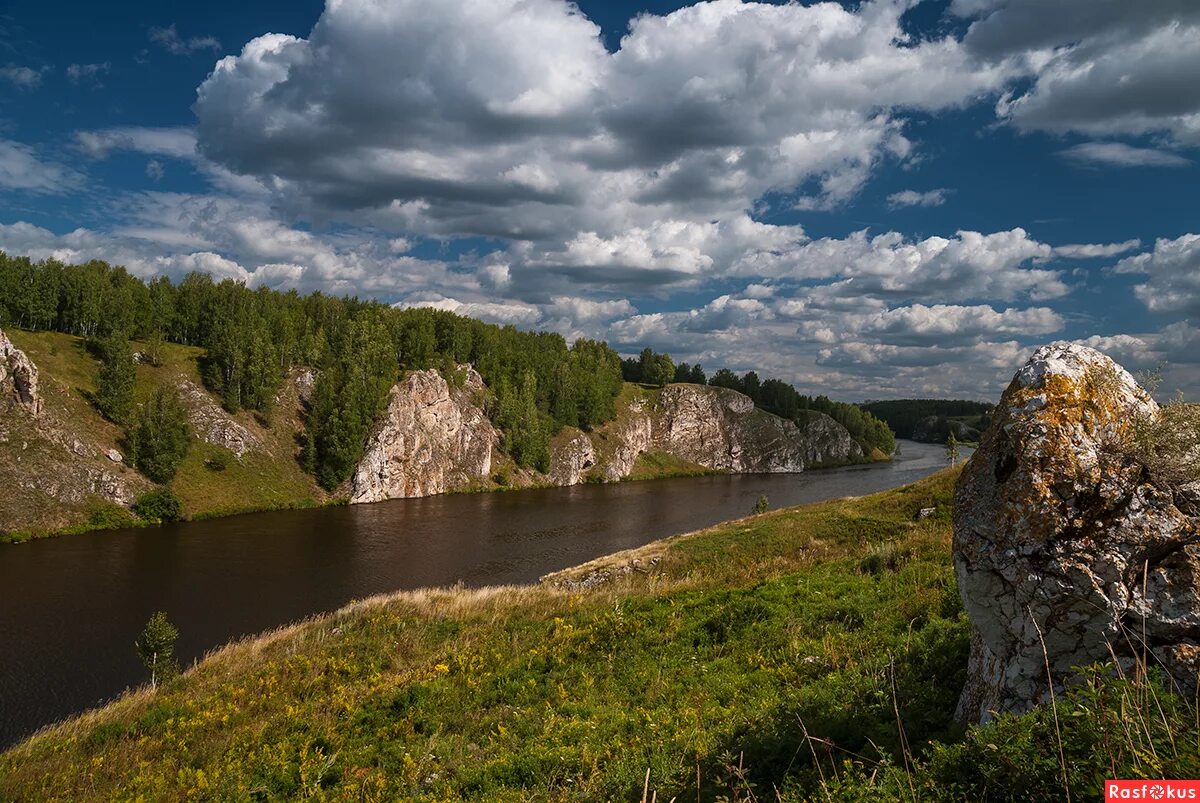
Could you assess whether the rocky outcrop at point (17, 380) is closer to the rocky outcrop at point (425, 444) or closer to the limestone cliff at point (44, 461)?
the limestone cliff at point (44, 461)

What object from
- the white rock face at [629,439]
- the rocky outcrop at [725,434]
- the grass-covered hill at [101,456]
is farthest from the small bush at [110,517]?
the rocky outcrop at [725,434]

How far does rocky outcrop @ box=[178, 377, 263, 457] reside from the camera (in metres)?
71.4

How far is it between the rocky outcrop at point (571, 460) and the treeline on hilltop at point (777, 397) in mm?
60081

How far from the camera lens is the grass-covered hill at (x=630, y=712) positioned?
478cm

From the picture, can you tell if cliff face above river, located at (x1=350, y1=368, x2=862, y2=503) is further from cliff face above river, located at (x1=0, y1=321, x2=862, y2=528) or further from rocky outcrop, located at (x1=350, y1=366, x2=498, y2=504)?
cliff face above river, located at (x1=0, y1=321, x2=862, y2=528)

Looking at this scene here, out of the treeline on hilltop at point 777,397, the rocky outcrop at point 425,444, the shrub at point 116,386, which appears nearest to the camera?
the shrub at point 116,386

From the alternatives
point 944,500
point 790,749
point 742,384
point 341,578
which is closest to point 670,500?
point 341,578

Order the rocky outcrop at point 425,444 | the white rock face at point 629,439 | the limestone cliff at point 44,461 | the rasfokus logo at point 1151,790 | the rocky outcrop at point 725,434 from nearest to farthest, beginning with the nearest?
the rasfokus logo at point 1151,790 → the limestone cliff at point 44,461 → the rocky outcrop at point 425,444 → the white rock face at point 629,439 → the rocky outcrop at point 725,434

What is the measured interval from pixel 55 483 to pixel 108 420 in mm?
11074

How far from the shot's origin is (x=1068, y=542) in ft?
19.6

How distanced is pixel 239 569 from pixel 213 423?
120 ft

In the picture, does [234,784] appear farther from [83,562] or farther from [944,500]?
[83,562]

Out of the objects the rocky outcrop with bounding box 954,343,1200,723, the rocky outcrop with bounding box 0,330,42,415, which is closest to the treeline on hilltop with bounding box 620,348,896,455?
the rocky outcrop with bounding box 0,330,42,415

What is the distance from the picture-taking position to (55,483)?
178ft
